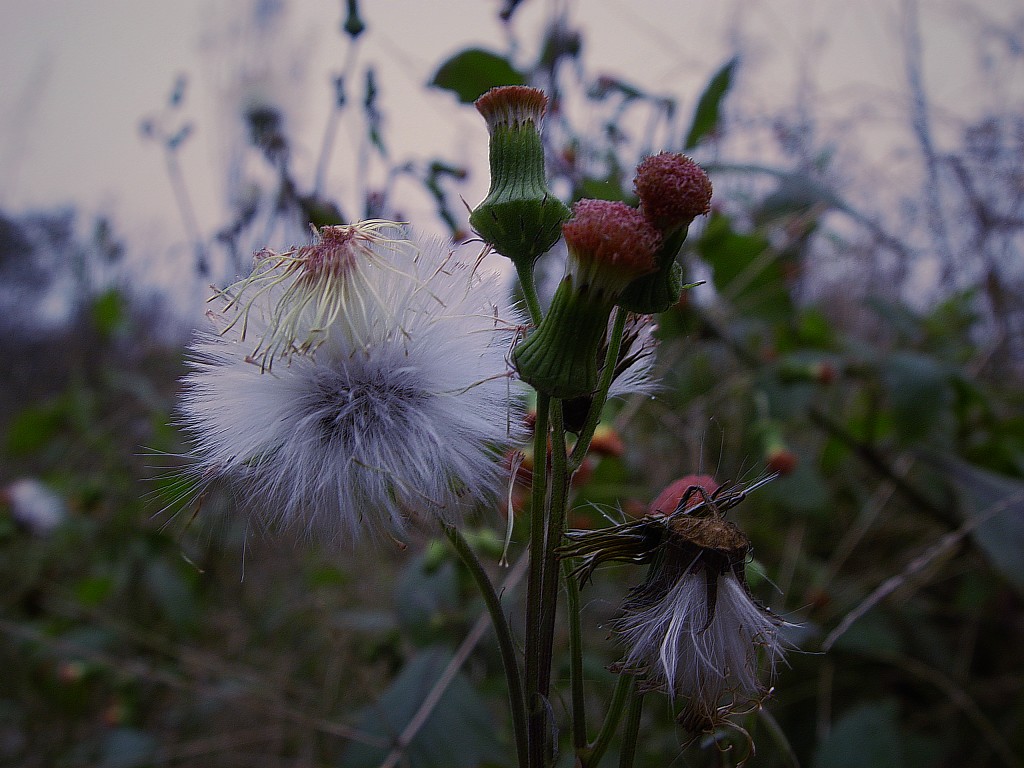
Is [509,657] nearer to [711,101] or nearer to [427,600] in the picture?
[427,600]

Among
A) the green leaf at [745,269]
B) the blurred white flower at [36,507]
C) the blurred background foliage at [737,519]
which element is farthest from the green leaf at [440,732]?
the blurred white flower at [36,507]

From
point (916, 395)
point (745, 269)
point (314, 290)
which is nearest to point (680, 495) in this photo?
point (314, 290)

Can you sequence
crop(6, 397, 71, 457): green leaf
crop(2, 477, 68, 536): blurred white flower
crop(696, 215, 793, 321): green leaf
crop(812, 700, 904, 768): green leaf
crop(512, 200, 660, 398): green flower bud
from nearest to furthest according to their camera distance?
1. crop(512, 200, 660, 398): green flower bud
2. crop(812, 700, 904, 768): green leaf
3. crop(696, 215, 793, 321): green leaf
4. crop(2, 477, 68, 536): blurred white flower
5. crop(6, 397, 71, 457): green leaf

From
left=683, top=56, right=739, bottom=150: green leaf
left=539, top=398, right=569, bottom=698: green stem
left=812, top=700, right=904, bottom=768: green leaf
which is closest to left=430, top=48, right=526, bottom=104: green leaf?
left=683, top=56, right=739, bottom=150: green leaf

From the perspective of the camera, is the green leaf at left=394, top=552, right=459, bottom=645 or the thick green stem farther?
the green leaf at left=394, top=552, right=459, bottom=645

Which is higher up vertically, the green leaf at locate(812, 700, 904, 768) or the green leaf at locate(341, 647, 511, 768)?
the green leaf at locate(812, 700, 904, 768)

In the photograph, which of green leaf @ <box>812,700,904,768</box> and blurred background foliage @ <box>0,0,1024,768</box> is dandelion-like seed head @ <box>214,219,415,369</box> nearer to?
blurred background foliage @ <box>0,0,1024,768</box>

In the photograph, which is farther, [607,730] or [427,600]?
[427,600]
